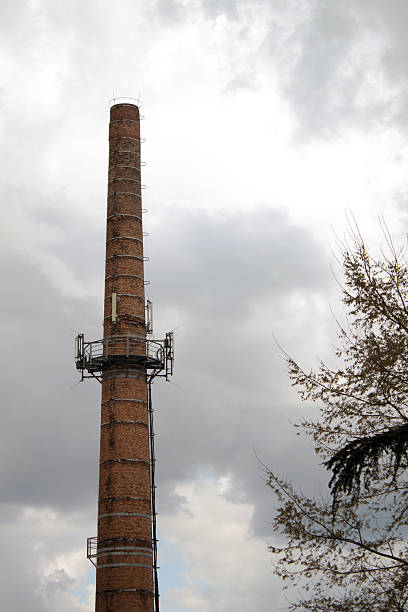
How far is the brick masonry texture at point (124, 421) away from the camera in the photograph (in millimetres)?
32938

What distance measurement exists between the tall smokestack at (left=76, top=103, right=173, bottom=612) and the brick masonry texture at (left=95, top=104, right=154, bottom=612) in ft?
0.13

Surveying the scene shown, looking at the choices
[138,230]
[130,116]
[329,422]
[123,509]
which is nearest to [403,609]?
[329,422]

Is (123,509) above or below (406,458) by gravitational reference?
above

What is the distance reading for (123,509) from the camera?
3353 cm

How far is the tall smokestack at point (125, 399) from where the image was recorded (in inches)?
1300

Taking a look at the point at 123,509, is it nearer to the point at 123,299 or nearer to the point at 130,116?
the point at 123,299

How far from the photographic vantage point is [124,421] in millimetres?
34969

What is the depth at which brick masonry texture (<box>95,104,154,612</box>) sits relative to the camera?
32.9 meters

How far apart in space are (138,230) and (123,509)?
12948 mm

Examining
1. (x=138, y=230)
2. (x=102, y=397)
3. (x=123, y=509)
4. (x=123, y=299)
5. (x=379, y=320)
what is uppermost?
(x=138, y=230)

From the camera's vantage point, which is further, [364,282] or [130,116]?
[130,116]

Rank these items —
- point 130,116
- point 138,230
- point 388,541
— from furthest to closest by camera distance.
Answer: point 130,116, point 138,230, point 388,541

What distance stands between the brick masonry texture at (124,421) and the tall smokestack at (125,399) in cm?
4

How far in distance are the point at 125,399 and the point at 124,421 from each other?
971 mm
